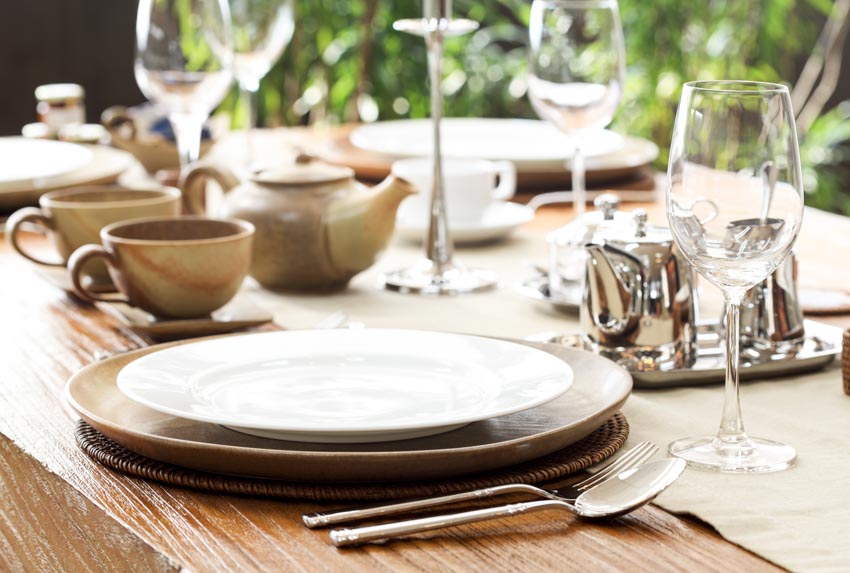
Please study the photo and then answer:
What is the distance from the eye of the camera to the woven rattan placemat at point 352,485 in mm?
636

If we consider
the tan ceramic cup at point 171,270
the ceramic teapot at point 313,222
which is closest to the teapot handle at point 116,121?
the ceramic teapot at point 313,222

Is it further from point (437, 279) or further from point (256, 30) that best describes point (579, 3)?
point (256, 30)

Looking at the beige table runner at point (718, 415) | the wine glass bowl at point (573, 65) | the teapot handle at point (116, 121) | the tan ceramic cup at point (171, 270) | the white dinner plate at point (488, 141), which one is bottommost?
the beige table runner at point (718, 415)

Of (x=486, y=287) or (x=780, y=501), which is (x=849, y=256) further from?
(x=780, y=501)

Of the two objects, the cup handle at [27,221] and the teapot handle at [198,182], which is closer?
the cup handle at [27,221]

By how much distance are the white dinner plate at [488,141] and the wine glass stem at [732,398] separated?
944 mm

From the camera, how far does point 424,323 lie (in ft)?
3.44

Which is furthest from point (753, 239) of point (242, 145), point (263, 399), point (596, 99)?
point (242, 145)

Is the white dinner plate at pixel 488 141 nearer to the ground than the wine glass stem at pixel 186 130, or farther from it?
nearer to the ground

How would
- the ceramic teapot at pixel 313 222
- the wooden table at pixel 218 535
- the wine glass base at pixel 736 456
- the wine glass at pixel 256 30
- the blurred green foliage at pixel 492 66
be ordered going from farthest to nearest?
the blurred green foliage at pixel 492 66
the wine glass at pixel 256 30
the ceramic teapot at pixel 313 222
the wine glass base at pixel 736 456
the wooden table at pixel 218 535

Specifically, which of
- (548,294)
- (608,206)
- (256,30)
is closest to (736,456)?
(608,206)

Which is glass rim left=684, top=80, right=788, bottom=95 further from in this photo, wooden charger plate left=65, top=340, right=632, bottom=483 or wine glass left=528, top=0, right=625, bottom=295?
wine glass left=528, top=0, right=625, bottom=295

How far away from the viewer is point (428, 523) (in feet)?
1.95

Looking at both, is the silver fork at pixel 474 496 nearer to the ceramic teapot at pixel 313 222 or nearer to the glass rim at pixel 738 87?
the glass rim at pixel 738 87
